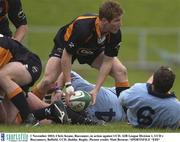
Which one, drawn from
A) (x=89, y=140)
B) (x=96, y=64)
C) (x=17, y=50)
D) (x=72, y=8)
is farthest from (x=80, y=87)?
(x=72, y=8)

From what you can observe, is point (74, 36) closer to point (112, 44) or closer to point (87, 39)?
point (87, 39)

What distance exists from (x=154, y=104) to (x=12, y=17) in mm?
2794

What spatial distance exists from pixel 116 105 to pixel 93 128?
1220 mm

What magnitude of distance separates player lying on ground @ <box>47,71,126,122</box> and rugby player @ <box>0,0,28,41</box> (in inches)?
41.0

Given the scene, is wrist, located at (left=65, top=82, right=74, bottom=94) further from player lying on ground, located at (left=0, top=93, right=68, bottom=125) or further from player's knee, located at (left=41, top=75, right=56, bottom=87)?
player's knee, located at (left=41, top=75, right=56, bottom=87)

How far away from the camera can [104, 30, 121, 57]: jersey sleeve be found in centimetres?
1062

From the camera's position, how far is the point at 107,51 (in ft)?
35.2

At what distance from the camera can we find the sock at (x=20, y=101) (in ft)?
32.6

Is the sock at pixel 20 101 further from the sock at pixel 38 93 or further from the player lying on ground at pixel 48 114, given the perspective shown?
the sock at pixel 38 93

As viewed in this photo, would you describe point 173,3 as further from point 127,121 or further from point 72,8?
point 127,121

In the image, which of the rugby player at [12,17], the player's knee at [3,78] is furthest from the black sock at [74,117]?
the rugby player at [12,17]

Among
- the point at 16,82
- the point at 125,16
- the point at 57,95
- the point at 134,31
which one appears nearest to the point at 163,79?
the point at 16,82

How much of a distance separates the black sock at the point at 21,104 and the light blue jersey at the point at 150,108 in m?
1.23

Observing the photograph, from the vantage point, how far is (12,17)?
11266 mm
